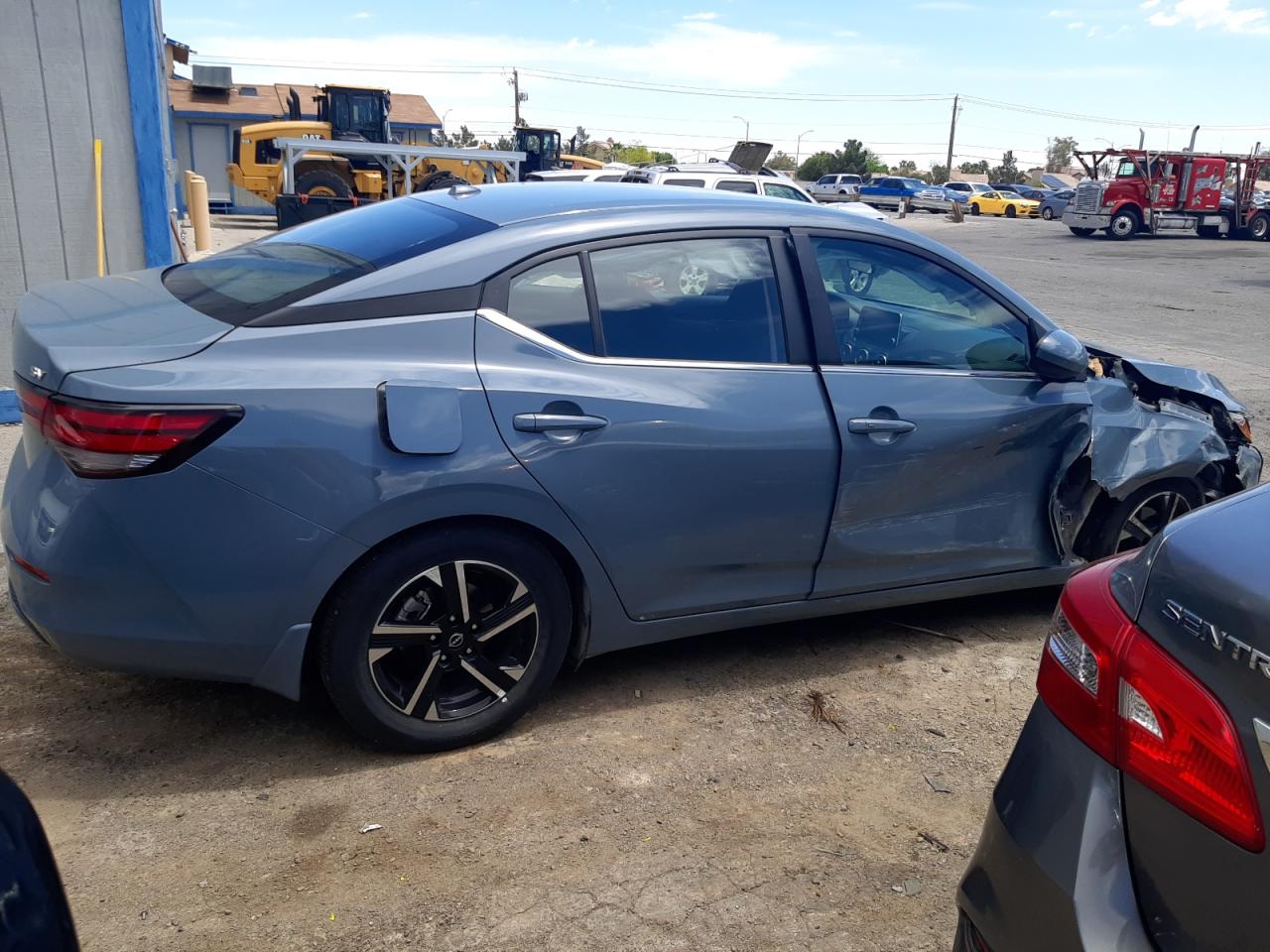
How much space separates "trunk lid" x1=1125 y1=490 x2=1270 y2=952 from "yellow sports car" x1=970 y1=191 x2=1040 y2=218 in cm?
5206

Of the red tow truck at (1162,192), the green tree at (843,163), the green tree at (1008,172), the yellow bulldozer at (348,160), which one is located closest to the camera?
the yellow bulldozer at (348,160)

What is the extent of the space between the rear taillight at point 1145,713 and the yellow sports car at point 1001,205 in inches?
2045

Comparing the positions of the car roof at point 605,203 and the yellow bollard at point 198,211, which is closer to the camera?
the car roof at point 605,203

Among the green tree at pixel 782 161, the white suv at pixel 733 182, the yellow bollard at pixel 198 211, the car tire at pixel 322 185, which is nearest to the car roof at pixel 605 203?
the white suv at pixel 733 182

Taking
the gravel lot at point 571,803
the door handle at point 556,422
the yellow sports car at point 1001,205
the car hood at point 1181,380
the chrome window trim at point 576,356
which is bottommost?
the yellow sports car at point 1001,205

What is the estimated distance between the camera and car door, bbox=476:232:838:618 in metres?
3.15

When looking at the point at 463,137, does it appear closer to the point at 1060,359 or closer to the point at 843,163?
the point at 843,163

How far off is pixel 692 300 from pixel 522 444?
811 millimetres

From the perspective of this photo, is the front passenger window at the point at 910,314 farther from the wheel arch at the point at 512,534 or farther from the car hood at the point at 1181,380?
the wheel arch at the point at 512,534

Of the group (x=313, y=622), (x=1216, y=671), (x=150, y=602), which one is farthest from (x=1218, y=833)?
(x=150, y=602)

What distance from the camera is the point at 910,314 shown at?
155 inches

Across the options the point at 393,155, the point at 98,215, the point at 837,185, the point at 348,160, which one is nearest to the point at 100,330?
the point at 98,215

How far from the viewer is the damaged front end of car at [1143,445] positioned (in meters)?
4.07

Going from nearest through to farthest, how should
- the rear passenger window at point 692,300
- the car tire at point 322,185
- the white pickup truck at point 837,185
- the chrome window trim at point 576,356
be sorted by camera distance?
the chrome window trim at point 576,356
the rear passenger window at point 692,300
the car tire at point 322,185
the white pickup truck at point 837,185
